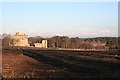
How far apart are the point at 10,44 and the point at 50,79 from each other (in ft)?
293

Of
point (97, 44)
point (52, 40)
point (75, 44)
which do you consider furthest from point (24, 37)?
point (97, 44)

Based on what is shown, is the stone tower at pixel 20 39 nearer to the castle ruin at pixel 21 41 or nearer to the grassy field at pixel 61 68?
the castle ruin at pixel 21 41

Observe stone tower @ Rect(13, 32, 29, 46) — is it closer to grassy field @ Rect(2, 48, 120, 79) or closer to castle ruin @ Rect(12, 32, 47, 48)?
castle ruin @ Rect(12, 32, 47, 48)

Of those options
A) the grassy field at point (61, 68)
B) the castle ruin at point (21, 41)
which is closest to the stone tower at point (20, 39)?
the castle ruin at point (21, 41)

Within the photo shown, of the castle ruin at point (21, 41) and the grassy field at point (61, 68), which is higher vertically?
the castle ruin at point (21, 41)

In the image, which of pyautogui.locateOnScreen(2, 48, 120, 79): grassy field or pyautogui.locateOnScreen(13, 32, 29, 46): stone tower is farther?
pyautogui.locateOnScreen(13, 32, 29, 46): stone tower

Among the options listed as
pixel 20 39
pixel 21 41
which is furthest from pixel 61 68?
pixel 21 41

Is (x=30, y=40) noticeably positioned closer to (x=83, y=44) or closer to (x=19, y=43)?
(x=19, y=43)

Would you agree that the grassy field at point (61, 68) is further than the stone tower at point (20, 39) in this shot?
No

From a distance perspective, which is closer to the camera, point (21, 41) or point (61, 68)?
point (61, 68)

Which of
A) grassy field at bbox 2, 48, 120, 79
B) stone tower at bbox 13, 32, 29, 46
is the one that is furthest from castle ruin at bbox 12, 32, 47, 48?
grassy field at bbox 2, 48, 120, 79

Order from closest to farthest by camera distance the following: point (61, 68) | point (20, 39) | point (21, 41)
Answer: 1. point (61, 68)
2. point (20, 39)
3. point (21, 41)

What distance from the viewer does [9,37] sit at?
3981 inches

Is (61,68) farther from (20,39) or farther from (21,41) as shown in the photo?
(21,41)
